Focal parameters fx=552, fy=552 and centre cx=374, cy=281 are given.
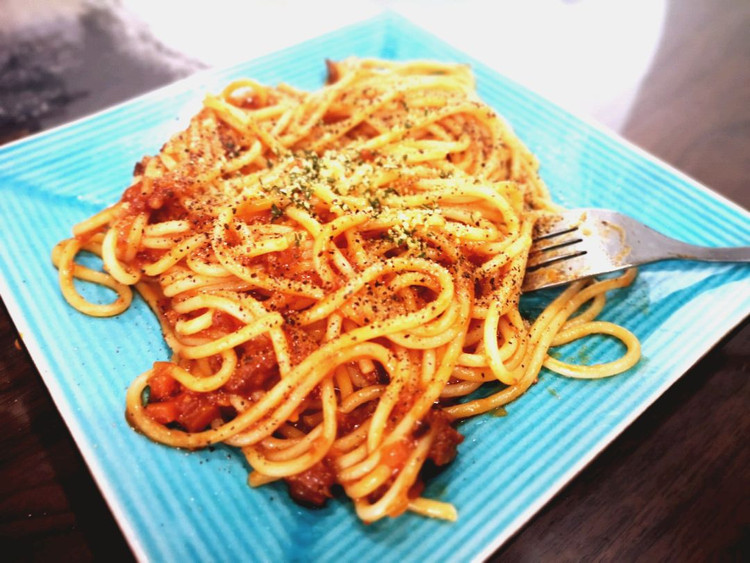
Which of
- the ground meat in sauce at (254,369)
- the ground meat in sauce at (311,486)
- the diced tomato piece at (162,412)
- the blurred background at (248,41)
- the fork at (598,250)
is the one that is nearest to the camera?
the ground meat in sauce at (311,486)

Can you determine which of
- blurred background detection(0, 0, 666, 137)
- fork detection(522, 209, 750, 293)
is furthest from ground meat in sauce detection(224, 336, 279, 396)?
blurred background detection(0, 0, 666, 137)

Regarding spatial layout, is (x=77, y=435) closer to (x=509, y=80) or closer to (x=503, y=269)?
(x=503, y=269)

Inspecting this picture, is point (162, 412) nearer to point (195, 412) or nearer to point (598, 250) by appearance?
point (195, 412)

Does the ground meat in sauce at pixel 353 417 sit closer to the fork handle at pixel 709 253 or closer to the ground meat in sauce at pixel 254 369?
the ground meat in sauce at pixel 254 369

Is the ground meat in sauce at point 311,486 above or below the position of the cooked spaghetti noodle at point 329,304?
below

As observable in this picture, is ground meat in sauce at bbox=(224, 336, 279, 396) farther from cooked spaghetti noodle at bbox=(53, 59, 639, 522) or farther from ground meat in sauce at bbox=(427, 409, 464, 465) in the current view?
ground meat in sauce at bbox=(427, 409, 464, 465)

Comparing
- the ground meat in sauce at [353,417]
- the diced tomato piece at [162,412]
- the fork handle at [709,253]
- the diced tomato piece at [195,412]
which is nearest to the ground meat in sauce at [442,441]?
the ground meat in sauce at [353,417]
